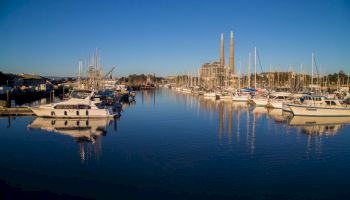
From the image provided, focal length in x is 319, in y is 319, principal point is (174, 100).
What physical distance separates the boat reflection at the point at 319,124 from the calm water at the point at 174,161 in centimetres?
27

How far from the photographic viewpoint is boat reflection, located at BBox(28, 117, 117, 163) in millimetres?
20625

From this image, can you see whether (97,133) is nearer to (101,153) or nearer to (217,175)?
(101,153)

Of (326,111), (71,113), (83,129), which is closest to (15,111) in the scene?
(71,113)

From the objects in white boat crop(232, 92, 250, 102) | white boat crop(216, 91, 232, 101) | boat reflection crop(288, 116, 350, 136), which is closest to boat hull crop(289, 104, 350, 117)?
boat reflection crop(288, 116, 350, 136)

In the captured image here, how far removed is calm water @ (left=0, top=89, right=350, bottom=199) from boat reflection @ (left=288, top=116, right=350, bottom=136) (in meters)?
0.27

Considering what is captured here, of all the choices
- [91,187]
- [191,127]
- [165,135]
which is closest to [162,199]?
[91,187]

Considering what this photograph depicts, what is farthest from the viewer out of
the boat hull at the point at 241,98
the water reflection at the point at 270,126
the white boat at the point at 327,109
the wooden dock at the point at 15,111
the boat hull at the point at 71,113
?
the boat hull at the point at 241,98

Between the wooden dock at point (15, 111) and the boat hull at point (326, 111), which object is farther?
the boat hull at point (326, 111)

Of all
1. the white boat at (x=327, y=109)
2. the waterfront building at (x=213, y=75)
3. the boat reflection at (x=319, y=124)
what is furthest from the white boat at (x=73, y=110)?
the waterfront building at (x=213, y=75)

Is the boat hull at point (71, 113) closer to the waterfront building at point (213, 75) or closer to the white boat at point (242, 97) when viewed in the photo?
the white boat at point (242, 97)

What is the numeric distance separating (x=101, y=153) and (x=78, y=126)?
37.4 feet

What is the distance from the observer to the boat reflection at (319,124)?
96.9 feet

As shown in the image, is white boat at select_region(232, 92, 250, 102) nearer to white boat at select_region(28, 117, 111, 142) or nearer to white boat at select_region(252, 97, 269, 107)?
white boat at select_region(252, 97, 269, 107)

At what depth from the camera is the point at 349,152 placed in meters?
21.6
